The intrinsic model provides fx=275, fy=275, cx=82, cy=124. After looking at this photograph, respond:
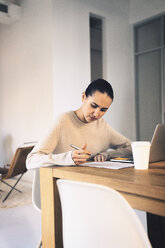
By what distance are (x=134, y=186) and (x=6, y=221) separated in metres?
2.25

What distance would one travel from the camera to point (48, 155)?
1.37 meters

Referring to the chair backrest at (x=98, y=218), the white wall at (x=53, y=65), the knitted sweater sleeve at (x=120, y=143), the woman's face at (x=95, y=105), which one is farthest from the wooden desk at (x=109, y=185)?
the white wall at (x=53, y=65)

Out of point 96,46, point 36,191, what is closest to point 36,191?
point 36,191

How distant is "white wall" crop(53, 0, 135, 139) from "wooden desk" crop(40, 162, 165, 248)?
125 inches

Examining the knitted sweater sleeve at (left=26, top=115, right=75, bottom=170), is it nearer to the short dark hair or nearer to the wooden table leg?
the wooden table leg

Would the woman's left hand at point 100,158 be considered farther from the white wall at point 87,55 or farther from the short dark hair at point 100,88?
the white wall at point 87,55

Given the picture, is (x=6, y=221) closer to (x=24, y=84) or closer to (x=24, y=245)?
(x=24, y=245)

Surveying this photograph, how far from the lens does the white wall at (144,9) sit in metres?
4.93

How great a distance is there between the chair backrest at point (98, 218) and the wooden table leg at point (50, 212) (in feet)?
1.29

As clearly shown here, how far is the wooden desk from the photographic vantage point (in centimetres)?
87

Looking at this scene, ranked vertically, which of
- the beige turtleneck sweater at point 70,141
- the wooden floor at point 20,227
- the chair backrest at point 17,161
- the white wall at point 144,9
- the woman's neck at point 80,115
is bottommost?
the wooden floor at point 20,227

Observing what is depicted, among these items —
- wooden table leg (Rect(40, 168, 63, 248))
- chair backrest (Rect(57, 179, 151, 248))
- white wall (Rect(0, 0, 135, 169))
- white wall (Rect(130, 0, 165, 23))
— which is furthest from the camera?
white wall (Rect(130, 0, 165, 23))

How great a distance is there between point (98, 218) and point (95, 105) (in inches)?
41.5

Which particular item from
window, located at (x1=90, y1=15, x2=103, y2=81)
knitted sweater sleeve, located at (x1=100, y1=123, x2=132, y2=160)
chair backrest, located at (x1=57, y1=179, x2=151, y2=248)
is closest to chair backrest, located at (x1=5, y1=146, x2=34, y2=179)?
knitted sweater sleeve, located at (x1=100, y1=123, x2=132, y2=160)
